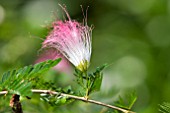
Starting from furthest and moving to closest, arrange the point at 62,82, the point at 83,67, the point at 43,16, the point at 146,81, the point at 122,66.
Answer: the point at 43,16 < the point at 122,66 < the point at 146,81 < the point at 62,82 < the point at 83,67

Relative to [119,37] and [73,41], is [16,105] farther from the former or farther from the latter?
[119,37]

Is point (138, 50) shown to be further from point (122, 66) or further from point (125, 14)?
Answer: point (125, 14)

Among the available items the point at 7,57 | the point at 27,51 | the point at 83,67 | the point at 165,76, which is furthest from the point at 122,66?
the point at 83,67

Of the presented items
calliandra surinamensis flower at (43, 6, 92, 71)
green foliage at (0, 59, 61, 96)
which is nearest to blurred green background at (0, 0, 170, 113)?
calliandra surinamensis flower at (43, 6, 92, 71)

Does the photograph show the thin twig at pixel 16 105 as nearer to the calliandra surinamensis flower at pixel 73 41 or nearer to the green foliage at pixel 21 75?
the green foliage at pixel 21 75

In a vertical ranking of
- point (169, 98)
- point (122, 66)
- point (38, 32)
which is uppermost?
point (38, 32)
